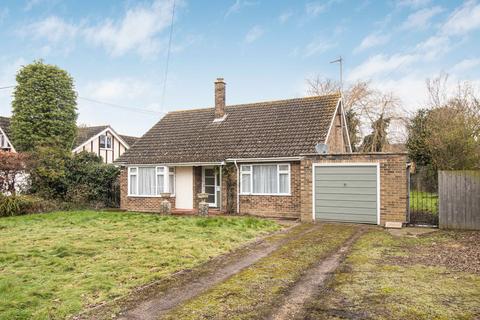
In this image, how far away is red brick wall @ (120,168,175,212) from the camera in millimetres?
19109

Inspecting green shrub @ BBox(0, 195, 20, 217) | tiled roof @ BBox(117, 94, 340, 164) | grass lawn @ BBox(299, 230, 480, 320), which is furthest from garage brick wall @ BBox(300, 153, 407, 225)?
green shrub @ BBox(0, 195, 20, 217)

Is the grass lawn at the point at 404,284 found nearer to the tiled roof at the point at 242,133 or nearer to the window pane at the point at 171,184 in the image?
the tiled roof at the point at 242,133

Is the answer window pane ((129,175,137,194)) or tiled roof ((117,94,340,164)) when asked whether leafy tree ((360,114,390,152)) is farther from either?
window pane ((129,175,137,194))

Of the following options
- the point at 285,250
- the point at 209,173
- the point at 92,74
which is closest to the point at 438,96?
the point at 209,173

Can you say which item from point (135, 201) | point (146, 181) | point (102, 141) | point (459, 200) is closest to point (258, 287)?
point (459, 200)

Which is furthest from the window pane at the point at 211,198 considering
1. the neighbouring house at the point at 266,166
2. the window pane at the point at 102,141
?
the window pane at the point at 102,141

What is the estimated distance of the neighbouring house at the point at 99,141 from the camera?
32750mm

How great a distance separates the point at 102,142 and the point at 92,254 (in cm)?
2940

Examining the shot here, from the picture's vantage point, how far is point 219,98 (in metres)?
21.0

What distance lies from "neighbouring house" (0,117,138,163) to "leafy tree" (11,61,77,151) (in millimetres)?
7002

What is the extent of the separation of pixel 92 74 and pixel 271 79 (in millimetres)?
10916

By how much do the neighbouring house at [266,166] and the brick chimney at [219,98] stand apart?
0.06 metres

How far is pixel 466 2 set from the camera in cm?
1494

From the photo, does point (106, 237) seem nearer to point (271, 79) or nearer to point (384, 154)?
point (384, 154)
